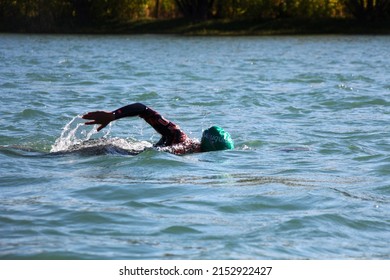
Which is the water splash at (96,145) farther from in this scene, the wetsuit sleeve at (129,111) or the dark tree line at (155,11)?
the dark tree line at (155,11)

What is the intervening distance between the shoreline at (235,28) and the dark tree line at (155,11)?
0.89 metres

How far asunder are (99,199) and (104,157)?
218 cm

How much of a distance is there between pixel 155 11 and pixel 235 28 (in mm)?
8721

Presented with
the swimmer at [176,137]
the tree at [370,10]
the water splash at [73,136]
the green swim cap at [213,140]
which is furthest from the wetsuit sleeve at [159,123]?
the tree at [370,10]

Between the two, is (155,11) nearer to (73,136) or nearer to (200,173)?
(73,136)

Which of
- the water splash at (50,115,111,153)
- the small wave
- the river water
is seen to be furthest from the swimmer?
the water splash at (50,115,111,153)

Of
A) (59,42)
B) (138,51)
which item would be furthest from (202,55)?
(59,42)

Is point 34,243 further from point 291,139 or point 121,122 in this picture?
point 121,122

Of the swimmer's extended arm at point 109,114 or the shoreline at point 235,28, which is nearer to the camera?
the swimmer's extended arm at point 109,114

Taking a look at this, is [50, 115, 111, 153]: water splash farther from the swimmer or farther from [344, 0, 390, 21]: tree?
[344, 0, 390, 21]: tree

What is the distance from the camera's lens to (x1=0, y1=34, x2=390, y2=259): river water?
6992 millimetres

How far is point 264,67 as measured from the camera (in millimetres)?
25266

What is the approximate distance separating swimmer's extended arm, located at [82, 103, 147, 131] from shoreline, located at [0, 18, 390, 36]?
36709 mm

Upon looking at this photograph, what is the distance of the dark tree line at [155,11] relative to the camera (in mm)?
50281
